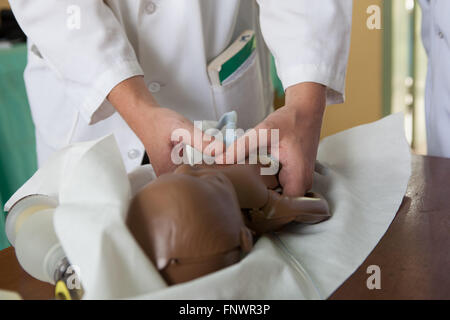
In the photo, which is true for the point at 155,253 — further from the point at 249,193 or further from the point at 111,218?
the point at 249,193

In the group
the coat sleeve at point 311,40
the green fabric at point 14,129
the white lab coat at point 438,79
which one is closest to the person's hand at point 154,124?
the coat sleeve at point 311,40

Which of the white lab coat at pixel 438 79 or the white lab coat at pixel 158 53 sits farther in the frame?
the white lab coat at pixel 438 79

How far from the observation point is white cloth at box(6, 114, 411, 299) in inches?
18.6

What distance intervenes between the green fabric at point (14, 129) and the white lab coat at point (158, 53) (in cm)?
63

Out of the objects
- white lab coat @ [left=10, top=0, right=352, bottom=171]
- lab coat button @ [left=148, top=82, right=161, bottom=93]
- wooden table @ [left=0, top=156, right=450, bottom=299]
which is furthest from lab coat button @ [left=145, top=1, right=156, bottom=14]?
wooden table @ [left=0, top=156, right=450, bottom=299]

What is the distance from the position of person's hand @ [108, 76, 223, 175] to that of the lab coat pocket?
22 cm

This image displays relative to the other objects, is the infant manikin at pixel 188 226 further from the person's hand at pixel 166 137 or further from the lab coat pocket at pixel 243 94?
the lab coat pocket at pixel 243 94

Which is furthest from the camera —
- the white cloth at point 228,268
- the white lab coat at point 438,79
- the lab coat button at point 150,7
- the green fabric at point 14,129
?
the green fabric at point 14,129

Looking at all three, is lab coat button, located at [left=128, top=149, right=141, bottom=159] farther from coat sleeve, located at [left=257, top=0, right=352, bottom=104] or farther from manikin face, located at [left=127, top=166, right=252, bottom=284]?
manikin face, located at [left=127, top=166, right=252, bottom=284]

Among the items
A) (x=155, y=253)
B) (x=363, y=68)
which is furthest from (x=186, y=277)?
(x=363, y=68)

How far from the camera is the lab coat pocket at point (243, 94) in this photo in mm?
1029

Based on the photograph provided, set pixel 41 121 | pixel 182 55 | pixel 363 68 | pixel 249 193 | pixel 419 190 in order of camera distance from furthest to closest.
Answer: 1. pixel 363 68
2. pixel 41 121
3. pixel 182 55
4. pixel 419 190
5. pixel 249 193

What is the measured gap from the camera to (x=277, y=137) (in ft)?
2.33

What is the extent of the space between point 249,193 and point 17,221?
29 cm
